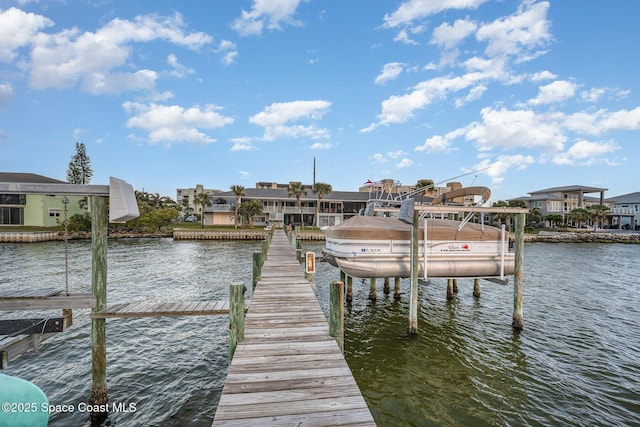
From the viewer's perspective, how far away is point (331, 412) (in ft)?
12.2

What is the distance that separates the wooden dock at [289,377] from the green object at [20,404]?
2.02 meters

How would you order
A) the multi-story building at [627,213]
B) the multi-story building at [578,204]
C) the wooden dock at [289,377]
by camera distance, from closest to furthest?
the wooden dock at [289,377]
the multi-story building at [578,204]
the multi-story building at [627,213]

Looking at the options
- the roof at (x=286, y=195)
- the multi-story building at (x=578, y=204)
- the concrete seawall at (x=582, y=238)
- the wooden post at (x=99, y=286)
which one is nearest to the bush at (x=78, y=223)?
the roof at (x=286, y=195)

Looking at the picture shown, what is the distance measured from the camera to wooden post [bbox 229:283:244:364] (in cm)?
554

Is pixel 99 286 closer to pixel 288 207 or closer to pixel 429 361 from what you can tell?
pixel 429 361

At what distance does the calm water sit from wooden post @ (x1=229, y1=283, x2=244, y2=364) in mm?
2439

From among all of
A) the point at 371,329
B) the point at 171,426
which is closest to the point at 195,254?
the point at 371,329

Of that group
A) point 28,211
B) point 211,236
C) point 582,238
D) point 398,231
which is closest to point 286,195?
Answer: point 211,236

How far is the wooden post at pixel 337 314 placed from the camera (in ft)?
18.6

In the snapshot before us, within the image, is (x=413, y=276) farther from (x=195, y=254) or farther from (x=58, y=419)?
(x=195, y=254)

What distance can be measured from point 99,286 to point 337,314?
5.12 metres

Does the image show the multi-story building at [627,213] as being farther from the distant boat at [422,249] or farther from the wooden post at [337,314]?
the wooden post at [337,314]

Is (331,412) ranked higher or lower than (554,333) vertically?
higher

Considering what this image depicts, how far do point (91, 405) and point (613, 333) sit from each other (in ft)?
56.4
